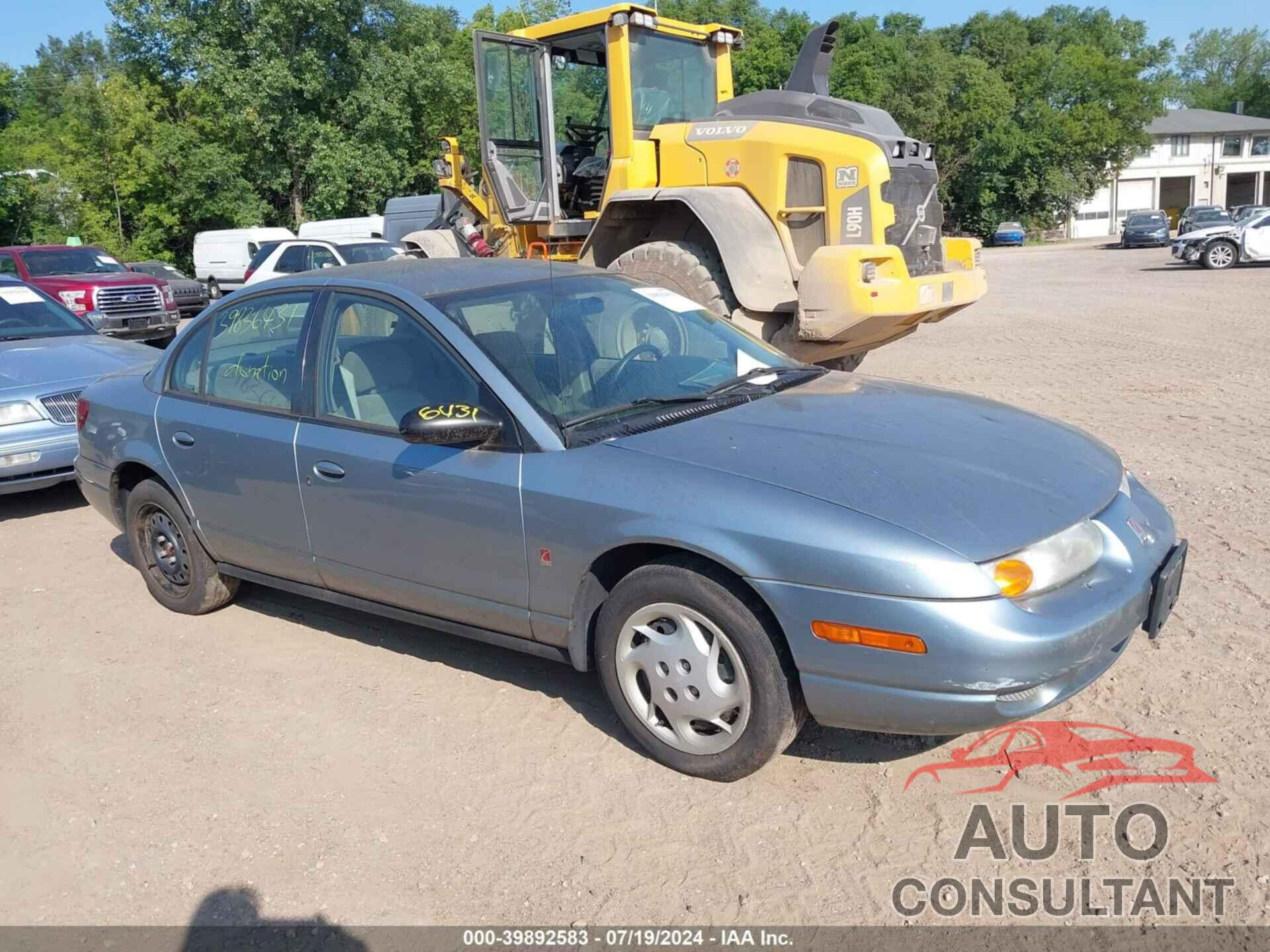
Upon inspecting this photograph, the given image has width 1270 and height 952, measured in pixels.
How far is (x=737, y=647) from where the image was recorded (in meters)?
3.44

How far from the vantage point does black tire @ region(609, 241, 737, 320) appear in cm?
843

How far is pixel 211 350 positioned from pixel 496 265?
1.51 metres

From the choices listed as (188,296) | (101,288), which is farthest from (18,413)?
(188,296)

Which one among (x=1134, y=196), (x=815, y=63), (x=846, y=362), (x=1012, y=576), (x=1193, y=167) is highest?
(x=1193, y=167)

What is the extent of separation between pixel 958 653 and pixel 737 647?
68 cm

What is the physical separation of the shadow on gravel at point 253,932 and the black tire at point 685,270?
596 centimetres

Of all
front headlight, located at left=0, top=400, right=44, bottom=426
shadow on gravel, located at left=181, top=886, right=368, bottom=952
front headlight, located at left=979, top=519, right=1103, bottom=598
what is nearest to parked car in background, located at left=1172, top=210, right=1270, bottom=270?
front headlight, located at left=0, top=400, right=44, bottom=426

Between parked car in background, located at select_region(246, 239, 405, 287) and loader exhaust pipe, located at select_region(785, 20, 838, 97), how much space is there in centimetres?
953

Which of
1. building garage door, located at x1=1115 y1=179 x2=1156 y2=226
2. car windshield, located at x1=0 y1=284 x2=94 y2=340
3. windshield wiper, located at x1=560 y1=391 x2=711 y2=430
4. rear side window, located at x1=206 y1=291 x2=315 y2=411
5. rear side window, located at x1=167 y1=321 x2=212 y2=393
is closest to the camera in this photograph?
windshield wiper, located at x1=560 y1=391 x2=711 y2=430

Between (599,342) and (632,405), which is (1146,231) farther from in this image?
(632,405)

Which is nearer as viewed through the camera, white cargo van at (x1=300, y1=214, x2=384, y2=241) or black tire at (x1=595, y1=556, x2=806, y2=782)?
black tire at (x1=595, y1=556, x2=806, y2=782)

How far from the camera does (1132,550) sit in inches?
139

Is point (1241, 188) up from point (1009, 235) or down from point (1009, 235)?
up

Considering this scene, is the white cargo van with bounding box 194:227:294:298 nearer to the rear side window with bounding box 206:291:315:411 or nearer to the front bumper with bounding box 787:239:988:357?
the front bumper with bounding box 787:239:988:357
